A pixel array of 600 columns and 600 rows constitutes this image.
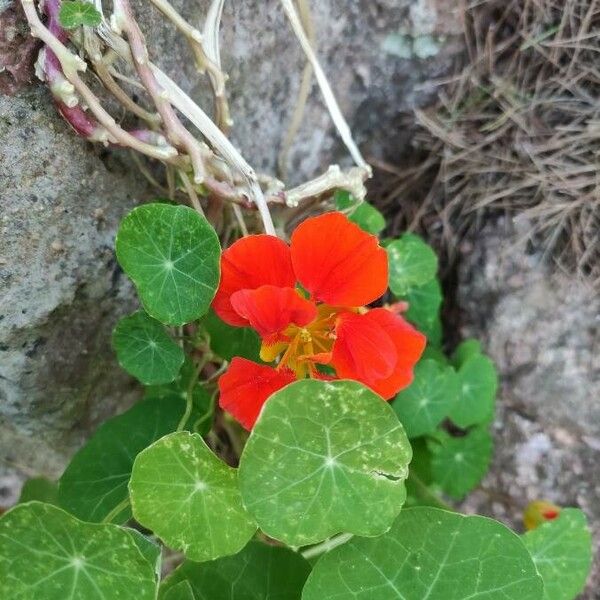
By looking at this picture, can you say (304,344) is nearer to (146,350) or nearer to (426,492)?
(146,350)

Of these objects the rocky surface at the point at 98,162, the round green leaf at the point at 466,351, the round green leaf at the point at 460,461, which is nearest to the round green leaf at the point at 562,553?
the round green leaf at the point at 460,461

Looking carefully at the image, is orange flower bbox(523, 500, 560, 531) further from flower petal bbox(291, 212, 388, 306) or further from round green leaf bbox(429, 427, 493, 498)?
flower petal bbox(291, 212, 388, 306)

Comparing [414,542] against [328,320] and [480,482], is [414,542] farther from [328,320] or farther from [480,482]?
[480,482]

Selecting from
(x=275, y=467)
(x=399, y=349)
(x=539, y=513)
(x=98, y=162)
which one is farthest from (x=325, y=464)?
(x=539, y=513)

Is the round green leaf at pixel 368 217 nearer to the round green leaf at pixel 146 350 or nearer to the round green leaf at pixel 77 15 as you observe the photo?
the round green leaf at pixel 146 350

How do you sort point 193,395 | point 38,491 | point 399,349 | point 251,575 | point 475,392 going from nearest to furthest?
point 399,349
point 251,575
point 193,395
point 38,491
point 475,392

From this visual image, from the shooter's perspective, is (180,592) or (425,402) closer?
(180,592)

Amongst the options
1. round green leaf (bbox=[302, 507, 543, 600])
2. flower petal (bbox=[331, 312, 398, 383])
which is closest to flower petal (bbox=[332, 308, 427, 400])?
flower petal (bbox=[331, 312, 398, 383])
